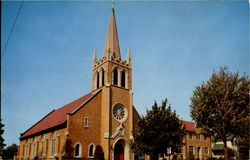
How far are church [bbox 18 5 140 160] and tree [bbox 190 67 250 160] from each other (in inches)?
492

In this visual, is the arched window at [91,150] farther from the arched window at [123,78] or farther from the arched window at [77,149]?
the arched window at [123,78]

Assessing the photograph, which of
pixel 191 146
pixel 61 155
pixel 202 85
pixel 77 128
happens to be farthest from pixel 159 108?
pixel 191 146

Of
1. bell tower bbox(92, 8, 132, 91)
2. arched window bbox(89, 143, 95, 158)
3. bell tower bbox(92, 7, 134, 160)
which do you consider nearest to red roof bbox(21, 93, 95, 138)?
bell tower bbox(92, 7, 134, 160)

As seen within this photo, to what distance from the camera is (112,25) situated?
43.3m

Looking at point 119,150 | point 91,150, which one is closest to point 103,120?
point 91,150

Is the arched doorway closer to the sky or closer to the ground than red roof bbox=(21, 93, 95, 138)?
closer to the ground

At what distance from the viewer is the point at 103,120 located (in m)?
35.2

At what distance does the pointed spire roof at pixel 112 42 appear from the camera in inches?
1576

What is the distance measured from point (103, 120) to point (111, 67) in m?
8.77

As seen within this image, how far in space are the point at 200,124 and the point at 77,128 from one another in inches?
660

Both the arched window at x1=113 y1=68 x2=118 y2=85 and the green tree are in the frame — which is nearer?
the arched window at x1=113 y1=68 x2=118 y2=85

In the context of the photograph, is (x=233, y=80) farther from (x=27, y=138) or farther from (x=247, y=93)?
(x=27, y=138)

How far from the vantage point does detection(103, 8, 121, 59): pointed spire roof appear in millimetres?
40019

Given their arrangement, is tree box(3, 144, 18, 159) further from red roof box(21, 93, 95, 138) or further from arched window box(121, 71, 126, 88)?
arched window box(121, 71, 126, 88)
